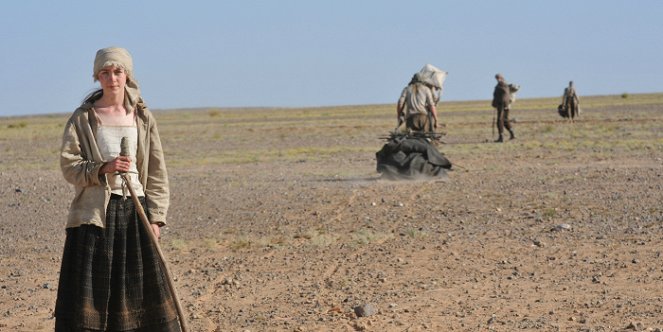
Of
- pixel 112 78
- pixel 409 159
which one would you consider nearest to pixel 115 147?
pixel 112 78

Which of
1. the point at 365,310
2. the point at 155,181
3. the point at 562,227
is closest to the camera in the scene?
the point at 155,181

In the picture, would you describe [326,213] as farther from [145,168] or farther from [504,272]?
[145,168]

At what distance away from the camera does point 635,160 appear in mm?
21531

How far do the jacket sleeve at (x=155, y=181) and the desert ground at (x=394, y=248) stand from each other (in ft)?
6.08

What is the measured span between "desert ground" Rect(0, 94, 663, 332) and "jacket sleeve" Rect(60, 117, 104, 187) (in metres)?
2.18

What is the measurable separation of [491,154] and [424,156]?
23.6 feet

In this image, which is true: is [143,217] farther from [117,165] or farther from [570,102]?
[570,102]

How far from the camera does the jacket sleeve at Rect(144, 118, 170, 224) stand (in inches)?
237

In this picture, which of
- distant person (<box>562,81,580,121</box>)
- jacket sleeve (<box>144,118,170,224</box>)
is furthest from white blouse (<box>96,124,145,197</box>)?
distant person (<box>562,81,580,121</box>)

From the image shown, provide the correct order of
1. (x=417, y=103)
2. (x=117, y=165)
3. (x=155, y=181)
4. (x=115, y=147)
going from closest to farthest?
1. (x=117, y=165)
2. (x=115, y=147)
3. (x=155, y=181)
4. (x=417, y=103)

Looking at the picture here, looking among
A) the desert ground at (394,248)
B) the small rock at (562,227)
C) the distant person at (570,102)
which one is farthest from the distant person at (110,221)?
the distant person at (570,102)

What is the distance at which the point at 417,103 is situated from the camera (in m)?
18.3

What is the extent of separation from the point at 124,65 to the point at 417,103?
12685mm

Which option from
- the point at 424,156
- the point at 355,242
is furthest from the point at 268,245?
the point at 424,156
